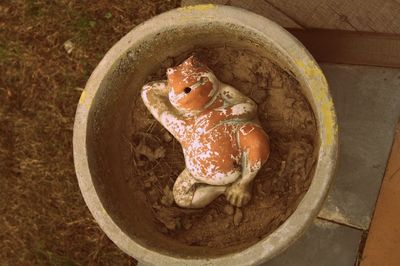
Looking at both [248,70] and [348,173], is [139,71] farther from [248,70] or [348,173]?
[348,173]

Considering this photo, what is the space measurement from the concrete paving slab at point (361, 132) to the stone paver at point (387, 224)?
0.07 feet

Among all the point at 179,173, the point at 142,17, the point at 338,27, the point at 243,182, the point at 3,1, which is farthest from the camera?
the point at 3,1

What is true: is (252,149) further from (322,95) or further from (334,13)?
(334,13)

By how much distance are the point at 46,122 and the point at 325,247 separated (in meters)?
1.03

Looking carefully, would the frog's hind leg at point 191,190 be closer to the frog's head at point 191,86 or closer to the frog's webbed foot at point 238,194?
the frog's webbed foot at point 238,194

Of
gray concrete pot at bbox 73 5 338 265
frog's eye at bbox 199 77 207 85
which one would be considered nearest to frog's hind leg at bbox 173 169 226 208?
gray concrete pot at bbox 73 5 338 265

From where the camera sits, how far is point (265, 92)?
1.31 metres

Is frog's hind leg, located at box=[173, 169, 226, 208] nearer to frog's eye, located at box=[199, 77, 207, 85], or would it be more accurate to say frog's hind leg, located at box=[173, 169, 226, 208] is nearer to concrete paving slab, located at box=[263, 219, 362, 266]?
frog's eye, located at box=[199, 77, 207, 85]

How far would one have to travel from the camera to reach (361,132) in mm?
1477

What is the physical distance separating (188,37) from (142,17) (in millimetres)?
505

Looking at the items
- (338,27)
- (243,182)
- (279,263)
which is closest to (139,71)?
(243,182)

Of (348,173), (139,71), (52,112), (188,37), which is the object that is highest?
(188,37)

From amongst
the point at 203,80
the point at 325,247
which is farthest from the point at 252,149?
the point at 325,247

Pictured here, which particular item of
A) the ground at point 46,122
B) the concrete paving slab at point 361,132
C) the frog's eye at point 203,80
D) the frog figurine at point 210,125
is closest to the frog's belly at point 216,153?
the frog figurine at point 210,125
